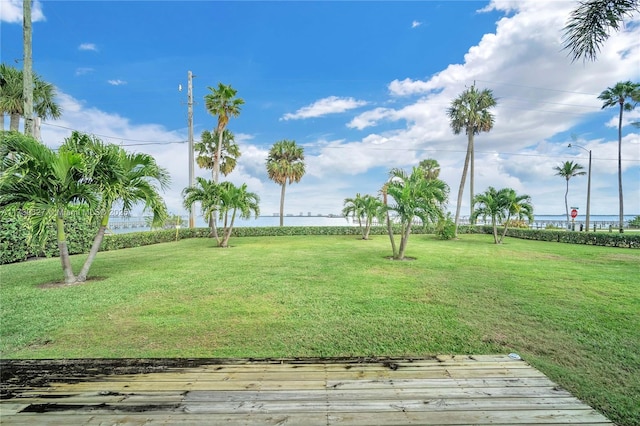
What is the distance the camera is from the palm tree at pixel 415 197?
1020 cm

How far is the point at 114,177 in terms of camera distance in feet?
22.4

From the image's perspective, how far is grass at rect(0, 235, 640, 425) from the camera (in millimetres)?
3576

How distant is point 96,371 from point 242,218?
13017mm

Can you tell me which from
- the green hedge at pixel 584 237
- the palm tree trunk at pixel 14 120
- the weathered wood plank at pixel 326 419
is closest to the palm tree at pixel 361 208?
the green hedge at pixel 584 237

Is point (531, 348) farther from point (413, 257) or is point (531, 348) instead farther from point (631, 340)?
point (413, 257)

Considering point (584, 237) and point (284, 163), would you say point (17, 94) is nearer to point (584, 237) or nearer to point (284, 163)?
point (284, 163)

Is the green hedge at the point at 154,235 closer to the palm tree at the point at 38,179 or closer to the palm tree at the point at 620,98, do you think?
the palm tree at the point at 38,179

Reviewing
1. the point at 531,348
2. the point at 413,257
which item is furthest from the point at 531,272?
the point at 531,348

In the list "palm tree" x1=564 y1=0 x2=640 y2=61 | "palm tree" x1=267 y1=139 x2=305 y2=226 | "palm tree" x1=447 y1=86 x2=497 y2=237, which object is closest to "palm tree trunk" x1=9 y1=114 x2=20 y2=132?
"palm tree" x1=267 y1=139 x2=305 y2=226

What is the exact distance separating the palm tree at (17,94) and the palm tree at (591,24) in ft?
64.6

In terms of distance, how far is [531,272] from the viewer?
848 cm

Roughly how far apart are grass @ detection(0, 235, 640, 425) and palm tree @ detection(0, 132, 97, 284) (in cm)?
170

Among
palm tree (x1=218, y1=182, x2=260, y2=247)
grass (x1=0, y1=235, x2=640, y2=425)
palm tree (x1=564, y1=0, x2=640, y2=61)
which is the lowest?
grass (x1=0, y1=235, x2=640, y2=425)

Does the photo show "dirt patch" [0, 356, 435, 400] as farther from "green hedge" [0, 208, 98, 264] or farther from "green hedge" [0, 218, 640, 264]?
"green hedge" [0, 208, 98, 264]
